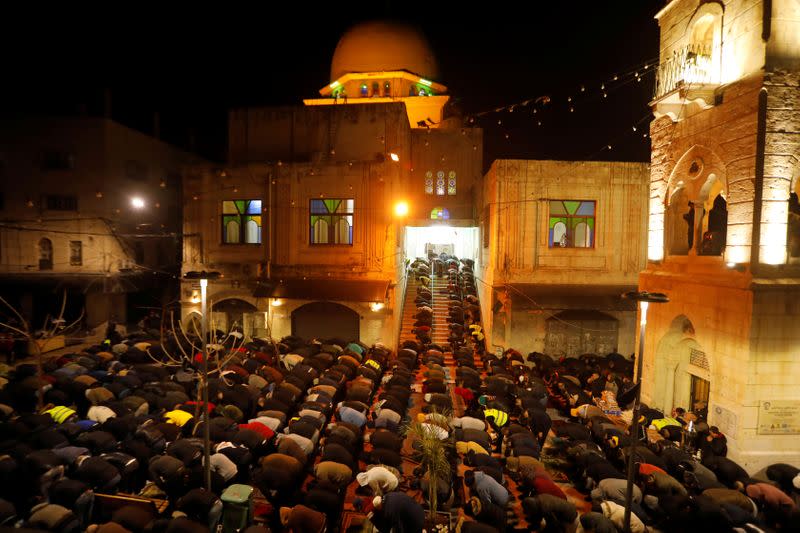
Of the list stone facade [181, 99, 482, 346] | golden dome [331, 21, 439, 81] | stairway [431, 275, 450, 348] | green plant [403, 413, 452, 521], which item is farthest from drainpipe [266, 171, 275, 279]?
green plant [403, 413, 452, 521]

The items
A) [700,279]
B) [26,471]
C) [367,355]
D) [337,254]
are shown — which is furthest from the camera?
[337,254]

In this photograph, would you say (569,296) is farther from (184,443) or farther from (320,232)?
(184,443)

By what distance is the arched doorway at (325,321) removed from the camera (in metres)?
23.8

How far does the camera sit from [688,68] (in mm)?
13336

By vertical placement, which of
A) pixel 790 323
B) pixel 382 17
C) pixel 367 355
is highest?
pixel 382 17

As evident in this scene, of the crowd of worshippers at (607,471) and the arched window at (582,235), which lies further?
the arched window at (582,235)

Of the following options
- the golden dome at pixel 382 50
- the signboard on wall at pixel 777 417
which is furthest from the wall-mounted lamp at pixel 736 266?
the golden dome at pixel 382 50

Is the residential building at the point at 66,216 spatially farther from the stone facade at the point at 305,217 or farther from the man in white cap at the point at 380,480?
the man in white cap at the point at 380,480

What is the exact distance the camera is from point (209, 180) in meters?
24.5

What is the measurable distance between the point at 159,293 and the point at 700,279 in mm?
33170

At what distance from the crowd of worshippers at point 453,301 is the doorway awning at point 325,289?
10.4 feet

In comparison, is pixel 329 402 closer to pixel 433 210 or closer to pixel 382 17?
pixel 433 210

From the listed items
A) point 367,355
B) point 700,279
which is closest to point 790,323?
point 700,279

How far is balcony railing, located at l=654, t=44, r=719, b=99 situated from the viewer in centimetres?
1324
